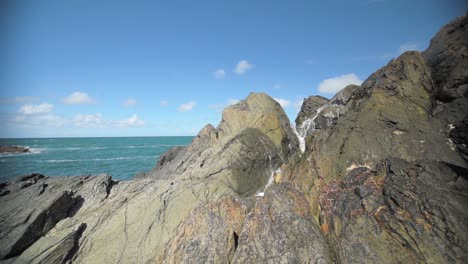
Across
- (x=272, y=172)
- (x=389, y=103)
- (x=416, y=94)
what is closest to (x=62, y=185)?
(x=272, y=172)

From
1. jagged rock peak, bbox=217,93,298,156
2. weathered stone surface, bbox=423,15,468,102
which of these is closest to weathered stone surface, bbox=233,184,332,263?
jagged rock peak, bbox=217,93,298,156

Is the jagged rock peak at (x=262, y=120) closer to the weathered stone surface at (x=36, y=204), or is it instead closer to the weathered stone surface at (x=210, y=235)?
the weathered stone surface at (x=210, y=235)

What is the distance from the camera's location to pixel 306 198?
1127cm

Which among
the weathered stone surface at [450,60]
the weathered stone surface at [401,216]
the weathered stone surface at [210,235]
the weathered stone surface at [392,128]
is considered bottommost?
the weathered stone surface at [210,235]

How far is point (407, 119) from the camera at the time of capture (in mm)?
14422

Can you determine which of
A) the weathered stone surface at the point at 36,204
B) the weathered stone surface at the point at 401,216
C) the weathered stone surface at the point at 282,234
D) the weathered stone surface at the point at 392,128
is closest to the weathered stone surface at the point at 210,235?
the weathered stone surface at the point at 282,234

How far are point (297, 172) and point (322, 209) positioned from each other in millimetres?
3778

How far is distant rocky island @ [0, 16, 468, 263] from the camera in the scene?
8250mm

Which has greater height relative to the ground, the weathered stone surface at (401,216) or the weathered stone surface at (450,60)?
the weathered stone surface at (450,60)

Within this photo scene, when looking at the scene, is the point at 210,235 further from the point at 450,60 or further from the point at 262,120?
the point at 450,60

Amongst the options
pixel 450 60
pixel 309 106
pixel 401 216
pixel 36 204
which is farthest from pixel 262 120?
pixel 36 204

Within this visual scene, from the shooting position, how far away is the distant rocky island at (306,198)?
825cm

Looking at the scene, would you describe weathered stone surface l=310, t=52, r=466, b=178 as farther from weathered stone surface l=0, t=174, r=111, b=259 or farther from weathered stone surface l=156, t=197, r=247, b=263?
weathered stone surface l=0, t=174, r=111, b=259

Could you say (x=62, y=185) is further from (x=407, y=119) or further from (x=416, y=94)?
(x=416, y=94)
